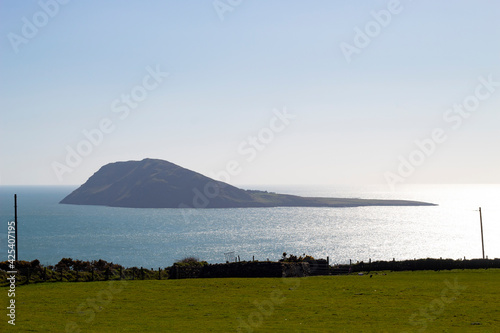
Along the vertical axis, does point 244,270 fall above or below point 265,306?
above

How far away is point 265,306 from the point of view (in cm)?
3092

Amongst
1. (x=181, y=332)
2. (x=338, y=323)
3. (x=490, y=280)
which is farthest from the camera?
(x=490, y=280)

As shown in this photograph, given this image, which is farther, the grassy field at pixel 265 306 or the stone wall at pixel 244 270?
the stone wall at pixel 244 270

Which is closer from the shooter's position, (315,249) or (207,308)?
(207,308)

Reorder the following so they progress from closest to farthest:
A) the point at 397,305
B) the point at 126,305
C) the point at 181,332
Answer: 1. the point at 181,332
2. the point at 397,305
3. the point at 126,305

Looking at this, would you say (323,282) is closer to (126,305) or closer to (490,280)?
(490,280)

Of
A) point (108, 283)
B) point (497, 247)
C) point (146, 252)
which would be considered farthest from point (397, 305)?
point (497, 247)

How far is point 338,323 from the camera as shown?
82.7 ft

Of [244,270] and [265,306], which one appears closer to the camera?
[265,306]

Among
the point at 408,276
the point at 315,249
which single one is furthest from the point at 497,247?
the point at 408,276

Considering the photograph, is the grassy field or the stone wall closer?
the grassy field

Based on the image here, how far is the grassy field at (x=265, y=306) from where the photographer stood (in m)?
24.8

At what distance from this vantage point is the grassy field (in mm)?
24844

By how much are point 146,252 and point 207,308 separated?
144437 millimetres
